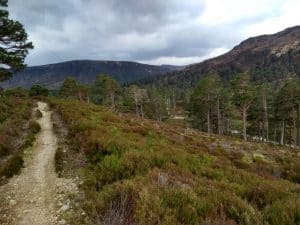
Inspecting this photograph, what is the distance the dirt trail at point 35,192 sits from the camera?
5.46 meters

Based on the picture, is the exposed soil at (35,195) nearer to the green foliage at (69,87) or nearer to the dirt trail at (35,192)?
the dirt trail at (35,192)

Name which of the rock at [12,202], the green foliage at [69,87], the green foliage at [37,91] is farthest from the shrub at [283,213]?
the green foliage at [37,91]

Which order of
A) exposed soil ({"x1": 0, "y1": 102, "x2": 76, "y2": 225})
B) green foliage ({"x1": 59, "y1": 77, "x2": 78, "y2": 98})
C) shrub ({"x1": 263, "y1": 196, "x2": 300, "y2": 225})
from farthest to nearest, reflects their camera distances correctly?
1. green foliage ({"x1": 59, "y1": 77, "x2": 78, "y2": 98})
2. exposed soil ({"x1": 0, "y1": 102, "x2": 76, "y2": 225})
3. shrub ({"x1": 263, "y1": 196, "x2": 300, "y2": 225})

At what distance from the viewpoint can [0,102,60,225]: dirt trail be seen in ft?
17.9

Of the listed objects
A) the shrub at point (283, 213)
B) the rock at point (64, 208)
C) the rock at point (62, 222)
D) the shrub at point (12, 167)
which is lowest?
the rock at point (62, 222)

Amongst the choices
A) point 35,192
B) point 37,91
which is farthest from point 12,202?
point 37,91

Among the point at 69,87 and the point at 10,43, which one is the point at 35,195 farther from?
the point at 69,87

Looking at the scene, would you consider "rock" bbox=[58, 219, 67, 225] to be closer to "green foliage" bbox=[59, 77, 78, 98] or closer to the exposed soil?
the exposed soil

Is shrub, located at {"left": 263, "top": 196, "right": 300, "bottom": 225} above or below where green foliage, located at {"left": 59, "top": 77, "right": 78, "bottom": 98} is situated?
below

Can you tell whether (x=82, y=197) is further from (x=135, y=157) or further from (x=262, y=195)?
(x=262, y=195)

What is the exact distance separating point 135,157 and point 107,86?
2042 inches

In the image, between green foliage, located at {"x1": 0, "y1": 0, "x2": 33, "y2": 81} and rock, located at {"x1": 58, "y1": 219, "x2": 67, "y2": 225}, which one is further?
green foliage, located at {"x1": 0, "y1": 0, "x2": 33, "y2": 81}

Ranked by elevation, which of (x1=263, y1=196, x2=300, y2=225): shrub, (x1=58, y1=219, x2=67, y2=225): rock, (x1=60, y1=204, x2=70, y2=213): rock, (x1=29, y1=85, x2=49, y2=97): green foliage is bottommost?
(x1=58, y1=219, x2=67, y2=225): rock

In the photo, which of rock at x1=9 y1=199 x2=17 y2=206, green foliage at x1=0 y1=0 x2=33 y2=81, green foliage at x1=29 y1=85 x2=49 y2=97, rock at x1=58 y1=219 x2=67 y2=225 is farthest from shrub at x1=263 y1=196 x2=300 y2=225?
green foliage at x1=29 y1=85 x2=49 y2=97
